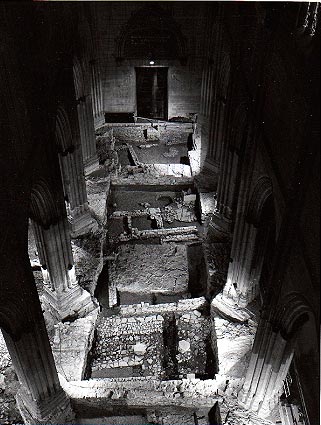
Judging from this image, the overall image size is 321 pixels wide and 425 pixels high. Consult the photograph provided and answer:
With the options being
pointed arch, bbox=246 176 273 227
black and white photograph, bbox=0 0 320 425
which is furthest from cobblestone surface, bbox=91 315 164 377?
pointed arch, bbox=246 176 273 227

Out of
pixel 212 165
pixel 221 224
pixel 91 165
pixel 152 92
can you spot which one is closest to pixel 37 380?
pixel 221 224

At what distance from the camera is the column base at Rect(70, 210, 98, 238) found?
1310 cm

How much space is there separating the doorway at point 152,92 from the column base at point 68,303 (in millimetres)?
11304

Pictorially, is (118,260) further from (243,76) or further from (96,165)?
(243,76)

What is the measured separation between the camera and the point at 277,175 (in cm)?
745

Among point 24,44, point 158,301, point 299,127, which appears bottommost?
point 158,301

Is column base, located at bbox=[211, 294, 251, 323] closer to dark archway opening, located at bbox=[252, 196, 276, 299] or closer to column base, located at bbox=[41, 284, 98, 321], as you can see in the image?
dark archway opening, located at bbox=[252, 196, 276, 299]

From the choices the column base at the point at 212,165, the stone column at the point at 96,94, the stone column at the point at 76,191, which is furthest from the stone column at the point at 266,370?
the stone column at the point at 96,94

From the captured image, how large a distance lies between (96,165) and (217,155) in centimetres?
444

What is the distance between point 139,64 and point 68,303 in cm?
1189

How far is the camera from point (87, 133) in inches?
602

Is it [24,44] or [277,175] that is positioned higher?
[24,44]

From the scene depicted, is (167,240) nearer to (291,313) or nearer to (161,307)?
(161,307)

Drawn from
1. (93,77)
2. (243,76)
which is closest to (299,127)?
(243,76)
